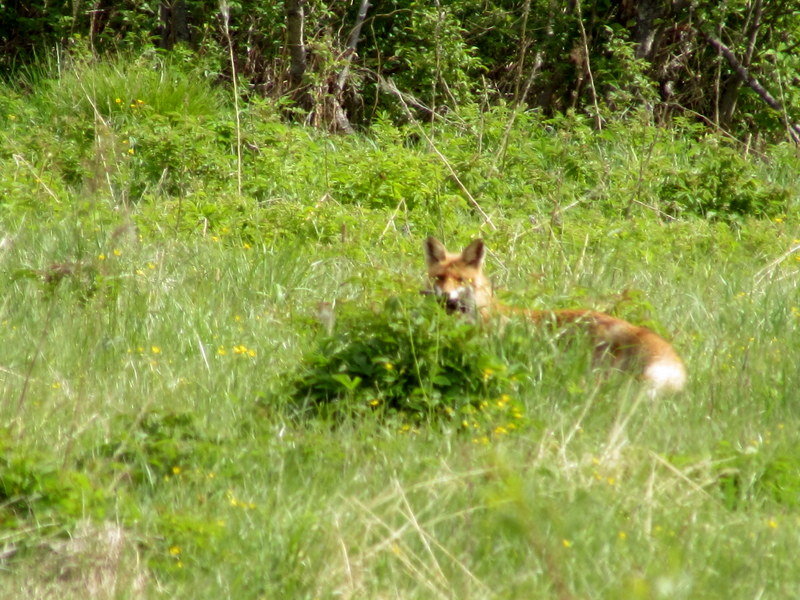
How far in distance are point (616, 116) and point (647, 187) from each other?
2536mm

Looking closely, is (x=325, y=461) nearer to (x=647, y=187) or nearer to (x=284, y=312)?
(x=284, y=312)

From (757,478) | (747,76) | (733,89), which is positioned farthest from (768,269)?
(733,89)

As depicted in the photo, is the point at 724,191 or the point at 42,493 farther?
the point at 724,191

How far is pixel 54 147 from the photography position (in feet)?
32.6

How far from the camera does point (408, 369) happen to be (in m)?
4.93

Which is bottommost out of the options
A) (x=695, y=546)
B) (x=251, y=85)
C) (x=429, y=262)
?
(x=251, y=85)

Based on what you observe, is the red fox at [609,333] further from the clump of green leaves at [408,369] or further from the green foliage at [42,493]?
the green foliage at [42,493]

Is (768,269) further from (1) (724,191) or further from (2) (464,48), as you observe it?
(2) (464,48)

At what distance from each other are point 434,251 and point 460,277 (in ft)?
1.24

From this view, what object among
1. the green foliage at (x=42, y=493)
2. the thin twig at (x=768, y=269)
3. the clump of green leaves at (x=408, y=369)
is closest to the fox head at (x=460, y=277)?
the clump of green leaves at (x=408, y=369)

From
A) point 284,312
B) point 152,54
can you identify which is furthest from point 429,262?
point 152,54

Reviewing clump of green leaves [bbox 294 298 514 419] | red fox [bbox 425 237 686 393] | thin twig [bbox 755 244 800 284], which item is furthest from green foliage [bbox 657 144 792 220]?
clump of green leaves [bbox 294 298 514 419]

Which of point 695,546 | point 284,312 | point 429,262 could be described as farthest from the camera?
point 429,262

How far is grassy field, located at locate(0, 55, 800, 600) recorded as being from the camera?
3.43m
